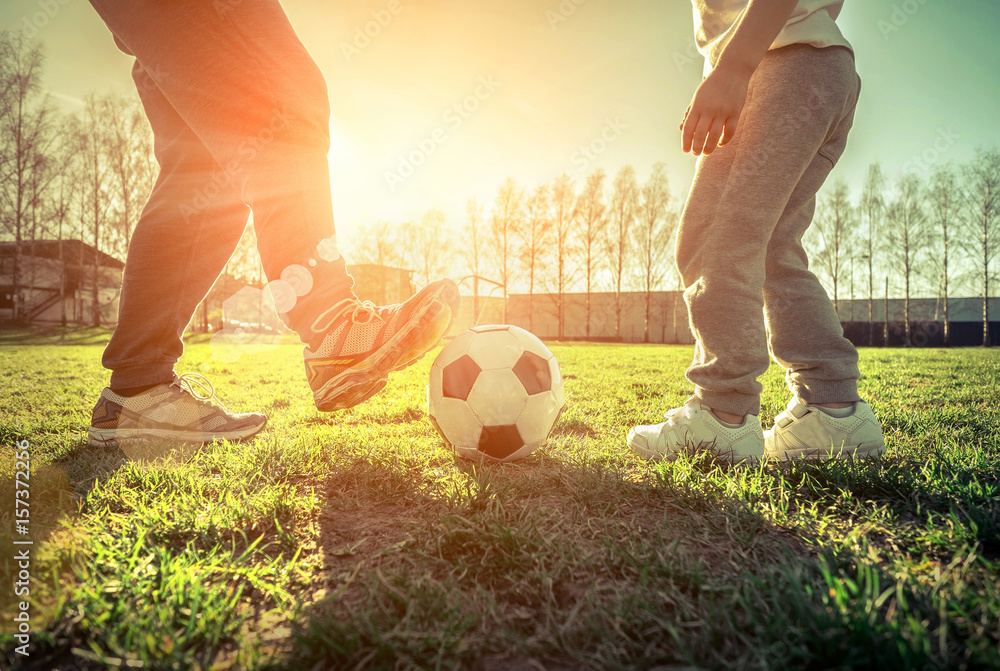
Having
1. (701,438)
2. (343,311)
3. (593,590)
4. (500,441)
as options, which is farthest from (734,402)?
(343,311)

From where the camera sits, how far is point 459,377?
7.29 feet

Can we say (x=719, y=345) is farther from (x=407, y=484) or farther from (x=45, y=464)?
(x=45, y=464)

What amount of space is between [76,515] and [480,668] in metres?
1.51

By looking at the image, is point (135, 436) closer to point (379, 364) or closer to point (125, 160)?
point (379, 364)

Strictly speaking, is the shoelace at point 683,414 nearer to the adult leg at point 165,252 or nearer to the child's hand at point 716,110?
the child's hand at point 716,110

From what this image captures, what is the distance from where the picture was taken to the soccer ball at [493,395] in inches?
83.5

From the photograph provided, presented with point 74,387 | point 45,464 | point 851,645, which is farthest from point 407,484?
point 74,387

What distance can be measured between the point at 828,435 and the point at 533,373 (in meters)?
1.35

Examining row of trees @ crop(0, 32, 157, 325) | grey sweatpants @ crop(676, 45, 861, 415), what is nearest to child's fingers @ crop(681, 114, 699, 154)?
grey sweatpants @ crop(676, 45, 861, 415)

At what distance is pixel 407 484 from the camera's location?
1.86m

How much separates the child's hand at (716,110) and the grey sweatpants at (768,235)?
0.18m

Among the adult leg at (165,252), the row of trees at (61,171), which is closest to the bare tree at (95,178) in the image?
the row of trees at (61,171)

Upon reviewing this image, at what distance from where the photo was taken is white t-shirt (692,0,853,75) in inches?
76.4

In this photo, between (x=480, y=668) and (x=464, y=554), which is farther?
(x=464, y=554)
